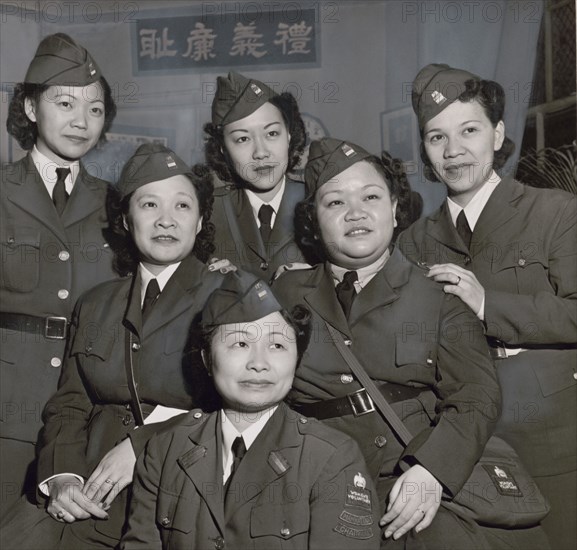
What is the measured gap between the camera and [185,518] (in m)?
2.60

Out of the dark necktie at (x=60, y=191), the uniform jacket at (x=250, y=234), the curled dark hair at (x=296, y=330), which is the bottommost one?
the curled dark hair at (x=296, y=330)

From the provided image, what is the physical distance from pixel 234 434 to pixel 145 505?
0.31 m

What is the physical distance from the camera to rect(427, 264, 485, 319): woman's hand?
2811 mm

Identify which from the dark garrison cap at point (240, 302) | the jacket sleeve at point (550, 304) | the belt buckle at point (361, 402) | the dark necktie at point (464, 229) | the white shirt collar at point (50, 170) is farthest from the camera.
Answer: the white shirt collar at point (50, 170)

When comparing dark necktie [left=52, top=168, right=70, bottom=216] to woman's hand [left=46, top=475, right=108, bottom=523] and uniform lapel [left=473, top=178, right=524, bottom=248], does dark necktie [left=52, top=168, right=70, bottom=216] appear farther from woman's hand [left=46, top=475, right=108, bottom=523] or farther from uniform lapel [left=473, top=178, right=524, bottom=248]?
uniform lapel [left=473, top=178, right=524, bottom=248]

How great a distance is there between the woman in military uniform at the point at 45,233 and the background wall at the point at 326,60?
2.3 inches

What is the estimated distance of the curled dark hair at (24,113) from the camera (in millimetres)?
3051

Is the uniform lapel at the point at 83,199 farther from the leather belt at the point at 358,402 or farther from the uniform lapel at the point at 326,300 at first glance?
the leather belt at the point at 358,402

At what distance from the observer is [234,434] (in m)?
2.66

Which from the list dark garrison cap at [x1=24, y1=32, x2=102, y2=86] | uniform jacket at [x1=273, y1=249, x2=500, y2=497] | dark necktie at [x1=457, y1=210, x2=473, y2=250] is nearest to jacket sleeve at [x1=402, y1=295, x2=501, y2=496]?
uniform jacket at [x1=273, y1=249, x2=500, y2=497]

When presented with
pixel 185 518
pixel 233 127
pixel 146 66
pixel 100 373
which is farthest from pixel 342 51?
pixel 185 518

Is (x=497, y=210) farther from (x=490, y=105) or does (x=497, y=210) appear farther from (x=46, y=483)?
(x=46, y=483)

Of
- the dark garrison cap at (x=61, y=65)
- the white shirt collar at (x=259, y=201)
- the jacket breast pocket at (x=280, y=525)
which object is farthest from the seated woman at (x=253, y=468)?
Answer: the dark garrison cap at (x=61, y=65)

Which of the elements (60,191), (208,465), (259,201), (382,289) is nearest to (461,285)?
(382,289)
